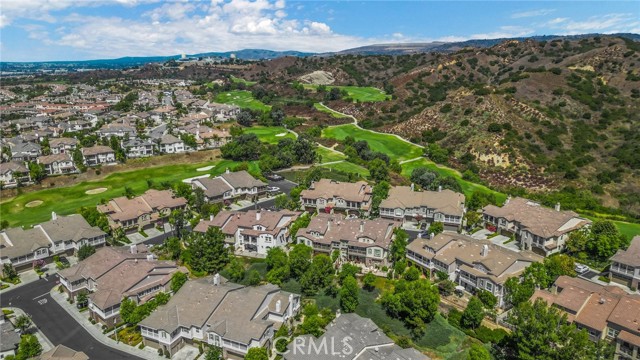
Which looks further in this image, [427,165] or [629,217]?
[427,165]

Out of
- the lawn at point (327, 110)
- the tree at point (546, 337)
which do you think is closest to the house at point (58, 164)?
the lawn at point (327, 110)

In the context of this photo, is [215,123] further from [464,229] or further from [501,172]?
[464,229]

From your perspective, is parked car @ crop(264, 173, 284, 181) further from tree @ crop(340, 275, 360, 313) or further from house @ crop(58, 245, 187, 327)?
tree @ crop(340, 275, 360, 313)

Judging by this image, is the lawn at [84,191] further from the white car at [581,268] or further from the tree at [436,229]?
the white car at [581,268]

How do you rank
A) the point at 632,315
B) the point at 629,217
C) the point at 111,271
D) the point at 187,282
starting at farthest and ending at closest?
1. the point at 629,217
2. the point at 111,271
3. the point at 187,282
4. the point at 632,315

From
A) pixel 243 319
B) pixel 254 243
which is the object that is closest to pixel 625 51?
pixel 254 243

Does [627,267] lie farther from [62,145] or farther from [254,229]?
[62,145]
